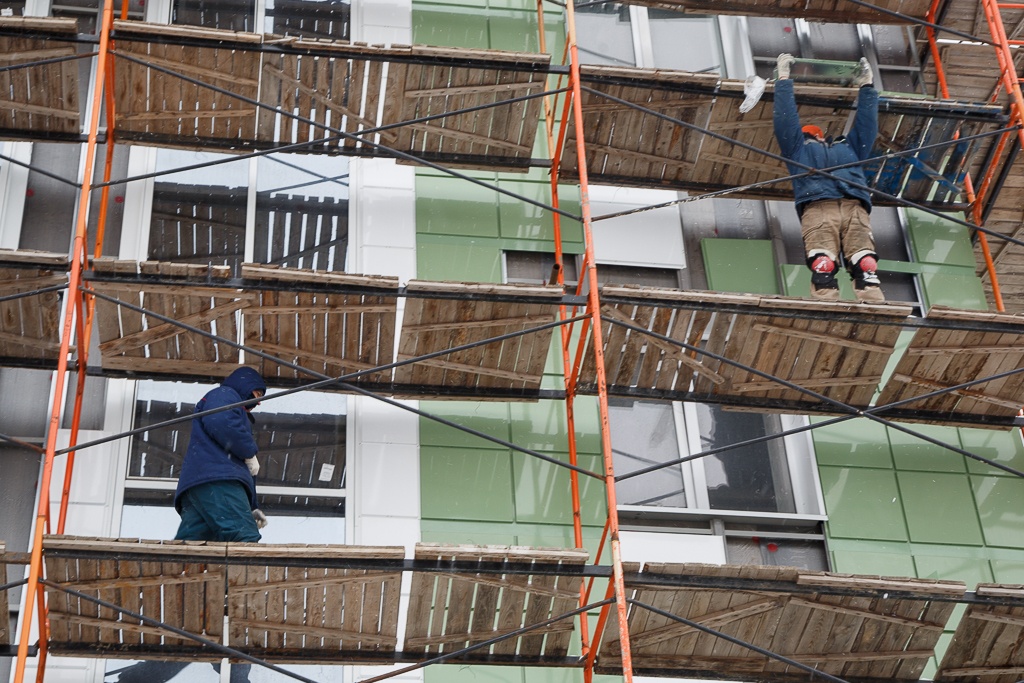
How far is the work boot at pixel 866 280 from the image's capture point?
12.8 metres

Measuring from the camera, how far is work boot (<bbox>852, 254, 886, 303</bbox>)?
12750mm

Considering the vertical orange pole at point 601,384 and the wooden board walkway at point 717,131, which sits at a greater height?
the wooden board walkway at point 717,131

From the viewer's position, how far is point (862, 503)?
13094 millimetres

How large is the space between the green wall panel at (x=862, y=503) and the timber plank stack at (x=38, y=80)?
7.19 m

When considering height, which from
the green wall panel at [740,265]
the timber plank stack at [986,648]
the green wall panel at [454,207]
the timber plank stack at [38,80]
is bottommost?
the timber plank stack at [986,648]

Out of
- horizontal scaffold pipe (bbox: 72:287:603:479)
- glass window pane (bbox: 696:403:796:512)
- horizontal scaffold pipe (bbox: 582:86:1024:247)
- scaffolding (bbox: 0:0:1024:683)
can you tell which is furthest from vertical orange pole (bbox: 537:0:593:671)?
glass window pane (bbox: 696:403:796:512)

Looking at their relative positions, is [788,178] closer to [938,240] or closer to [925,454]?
[938,240]

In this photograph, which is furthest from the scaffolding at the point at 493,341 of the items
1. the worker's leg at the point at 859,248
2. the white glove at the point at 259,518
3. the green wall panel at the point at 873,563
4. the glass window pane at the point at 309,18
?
the glass window pane at the point at 309,18

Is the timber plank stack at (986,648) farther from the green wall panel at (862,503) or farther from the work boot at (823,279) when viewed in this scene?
the work boot at (823,279)

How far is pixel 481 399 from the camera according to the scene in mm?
12578

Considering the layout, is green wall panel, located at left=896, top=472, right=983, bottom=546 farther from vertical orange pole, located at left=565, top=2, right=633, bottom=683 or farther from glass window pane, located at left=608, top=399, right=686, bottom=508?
vertical orange pole, located at left=565, top=2, right=633, bottom=683

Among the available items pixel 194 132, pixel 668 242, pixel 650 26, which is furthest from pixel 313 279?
pixel 650 26

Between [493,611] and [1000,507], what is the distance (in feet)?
15.9

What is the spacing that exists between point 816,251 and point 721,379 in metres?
1.45
